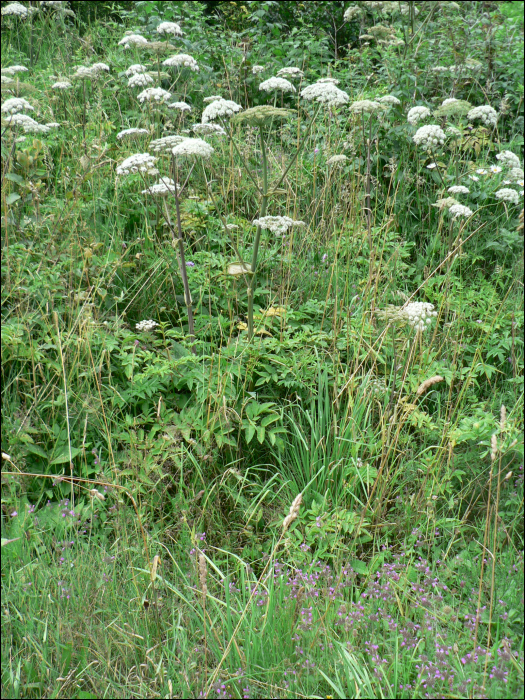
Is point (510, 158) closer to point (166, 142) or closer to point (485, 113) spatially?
point (485, 113)

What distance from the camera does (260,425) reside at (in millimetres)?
2596

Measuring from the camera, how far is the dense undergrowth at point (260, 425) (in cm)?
183

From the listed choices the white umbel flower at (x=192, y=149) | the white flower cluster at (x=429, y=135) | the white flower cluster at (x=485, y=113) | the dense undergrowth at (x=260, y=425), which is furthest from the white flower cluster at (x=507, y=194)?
the white umbel flower at (x=192, y=149)

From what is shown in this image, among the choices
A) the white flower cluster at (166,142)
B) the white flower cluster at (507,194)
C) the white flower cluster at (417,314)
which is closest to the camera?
the white flower cluster at (417,314)

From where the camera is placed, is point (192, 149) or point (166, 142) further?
point (166, 142)

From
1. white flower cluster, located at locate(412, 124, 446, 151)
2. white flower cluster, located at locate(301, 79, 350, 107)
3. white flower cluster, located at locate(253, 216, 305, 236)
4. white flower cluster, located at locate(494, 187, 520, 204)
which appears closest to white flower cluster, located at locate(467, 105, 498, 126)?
white flower cluster, located at locate(412, 124, 446, 151)

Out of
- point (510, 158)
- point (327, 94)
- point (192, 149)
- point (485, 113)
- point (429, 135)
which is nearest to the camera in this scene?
point (192, 149)

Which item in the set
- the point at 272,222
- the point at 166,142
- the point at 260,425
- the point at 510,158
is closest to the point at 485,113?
the point at 510,158

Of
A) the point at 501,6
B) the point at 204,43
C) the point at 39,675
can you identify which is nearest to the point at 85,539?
the point at 39,675

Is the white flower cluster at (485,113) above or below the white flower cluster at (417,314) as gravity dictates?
above

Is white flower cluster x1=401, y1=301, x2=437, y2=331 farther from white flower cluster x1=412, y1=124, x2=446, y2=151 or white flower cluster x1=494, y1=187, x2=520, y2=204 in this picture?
white flower cluster x1=412, y1=124, x2=446, y2=151

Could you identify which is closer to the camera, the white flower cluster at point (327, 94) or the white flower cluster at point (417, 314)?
the white flower cluster at point (417, 314)

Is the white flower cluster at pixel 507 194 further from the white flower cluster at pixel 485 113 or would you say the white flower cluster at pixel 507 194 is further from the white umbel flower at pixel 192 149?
the white umbel flower at pixel 192 149

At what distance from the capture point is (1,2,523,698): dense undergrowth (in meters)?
1.83
